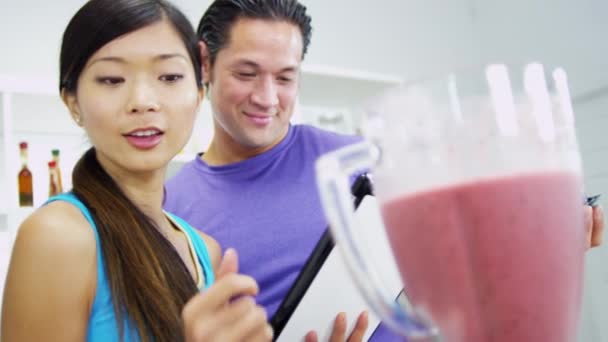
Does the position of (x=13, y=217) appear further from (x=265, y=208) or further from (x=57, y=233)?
(x=57, y=233)

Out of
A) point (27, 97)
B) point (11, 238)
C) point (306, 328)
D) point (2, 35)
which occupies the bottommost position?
point (306, 328)

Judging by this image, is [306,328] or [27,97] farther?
[27,97]

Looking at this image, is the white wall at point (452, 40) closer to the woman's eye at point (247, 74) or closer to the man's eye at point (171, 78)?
the woman's eye at point (247, 74)

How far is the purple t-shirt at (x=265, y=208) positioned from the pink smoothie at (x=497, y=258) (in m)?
0.84

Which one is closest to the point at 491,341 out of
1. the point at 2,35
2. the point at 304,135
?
the point at 304,135

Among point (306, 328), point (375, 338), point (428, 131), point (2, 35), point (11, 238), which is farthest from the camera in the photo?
point (2, 35)

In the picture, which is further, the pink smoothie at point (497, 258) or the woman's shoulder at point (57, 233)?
the woman's shoulder at point (57, 233)

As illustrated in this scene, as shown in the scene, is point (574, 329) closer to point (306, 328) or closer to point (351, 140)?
point (306, 328)

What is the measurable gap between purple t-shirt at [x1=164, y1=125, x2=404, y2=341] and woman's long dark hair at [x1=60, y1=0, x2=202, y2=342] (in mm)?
362

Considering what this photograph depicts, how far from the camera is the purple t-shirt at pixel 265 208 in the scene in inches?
48.1

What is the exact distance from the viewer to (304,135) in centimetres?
144

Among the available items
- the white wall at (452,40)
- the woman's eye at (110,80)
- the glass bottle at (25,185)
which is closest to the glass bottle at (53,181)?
the glass bottle at (25,185)

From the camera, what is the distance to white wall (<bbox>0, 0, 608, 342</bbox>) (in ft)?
8.78

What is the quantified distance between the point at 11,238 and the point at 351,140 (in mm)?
1373
